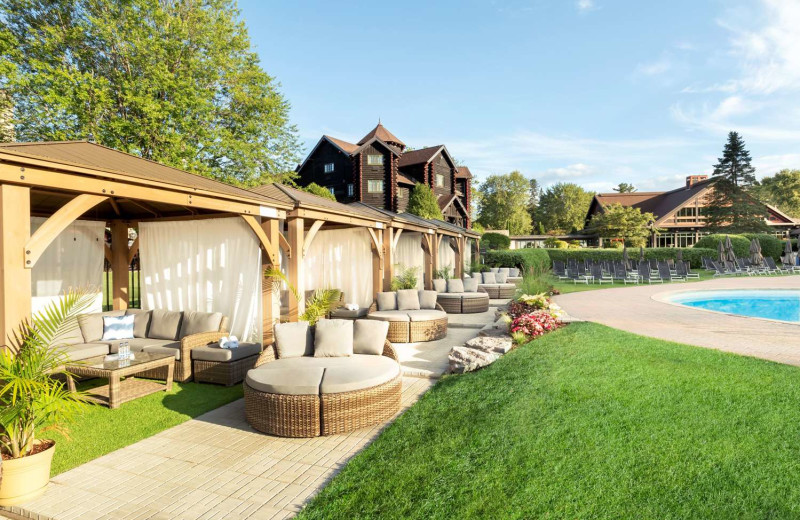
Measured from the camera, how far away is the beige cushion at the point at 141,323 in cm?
729

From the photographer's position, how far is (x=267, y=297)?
7.16 meters

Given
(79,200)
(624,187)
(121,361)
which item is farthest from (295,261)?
(624,187)

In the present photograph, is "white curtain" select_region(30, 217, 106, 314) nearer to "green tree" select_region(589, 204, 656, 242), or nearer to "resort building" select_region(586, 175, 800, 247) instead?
"green tree" select_region(589, 204, 656, 242)

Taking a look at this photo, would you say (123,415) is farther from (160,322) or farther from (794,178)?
(794,178)

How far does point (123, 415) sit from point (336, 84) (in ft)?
49.4

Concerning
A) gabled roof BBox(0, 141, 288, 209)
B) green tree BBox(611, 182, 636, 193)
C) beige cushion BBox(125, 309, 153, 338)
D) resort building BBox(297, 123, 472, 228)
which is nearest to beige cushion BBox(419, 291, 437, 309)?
gabled roof BBox(0, 141, 288, 209)

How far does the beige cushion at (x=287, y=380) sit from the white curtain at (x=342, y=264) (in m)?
6.90

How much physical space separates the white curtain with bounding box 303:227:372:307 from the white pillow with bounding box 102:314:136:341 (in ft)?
16.5

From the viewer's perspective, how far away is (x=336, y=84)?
1703cm

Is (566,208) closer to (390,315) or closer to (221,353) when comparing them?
(390,315)

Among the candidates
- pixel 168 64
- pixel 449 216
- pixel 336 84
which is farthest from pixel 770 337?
pixel 449 216

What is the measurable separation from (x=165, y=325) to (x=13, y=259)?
3.58 meters

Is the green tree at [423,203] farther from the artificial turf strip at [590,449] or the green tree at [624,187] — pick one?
the green tree at [624,187]

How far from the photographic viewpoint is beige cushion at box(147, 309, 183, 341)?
705 centimetres
